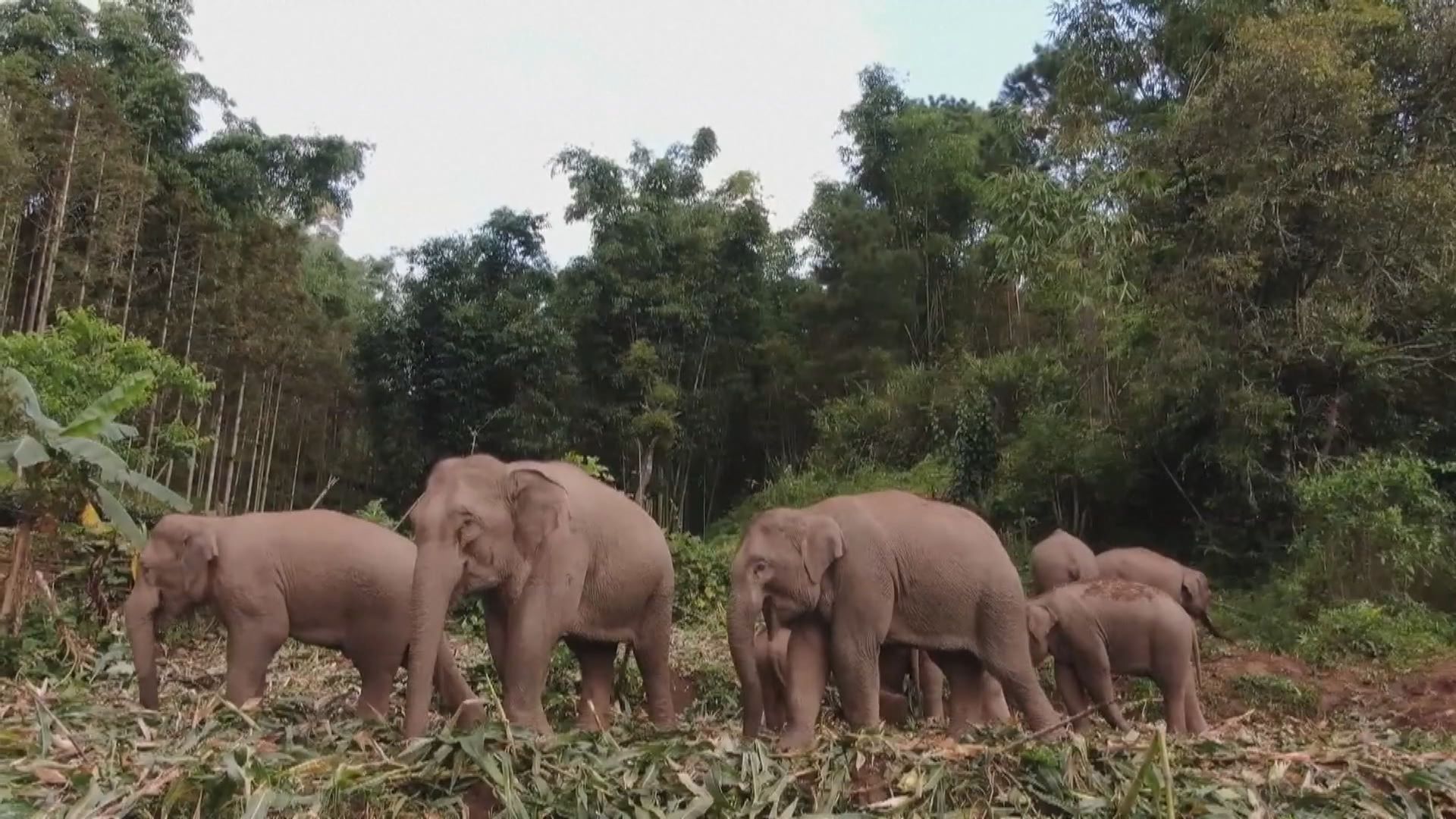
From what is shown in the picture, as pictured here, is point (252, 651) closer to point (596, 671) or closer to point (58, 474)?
point (596, 671)

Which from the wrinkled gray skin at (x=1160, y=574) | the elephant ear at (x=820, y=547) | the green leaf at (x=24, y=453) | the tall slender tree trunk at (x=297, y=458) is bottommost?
the tall slender tree trunk at (x=297, y=458)

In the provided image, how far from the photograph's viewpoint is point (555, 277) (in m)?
29.2

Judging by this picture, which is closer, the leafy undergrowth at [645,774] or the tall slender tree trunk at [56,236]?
the leafy undergrowth at [645,774]

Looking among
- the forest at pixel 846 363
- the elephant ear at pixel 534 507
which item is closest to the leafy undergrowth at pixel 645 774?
the forest at pixel 846 363

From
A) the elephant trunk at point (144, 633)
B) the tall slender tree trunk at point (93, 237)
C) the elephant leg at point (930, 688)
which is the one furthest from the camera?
the tall slender tree trunk at point (93, 237)

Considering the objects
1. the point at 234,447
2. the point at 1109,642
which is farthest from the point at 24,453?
the point at 234,447

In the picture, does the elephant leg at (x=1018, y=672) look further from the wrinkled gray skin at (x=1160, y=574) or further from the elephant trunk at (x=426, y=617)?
the wrinkled gray skin at (x=1160, y=574)

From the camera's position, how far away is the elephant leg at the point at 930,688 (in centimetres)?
764

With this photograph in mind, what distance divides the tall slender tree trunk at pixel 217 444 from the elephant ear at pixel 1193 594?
18.8 meters

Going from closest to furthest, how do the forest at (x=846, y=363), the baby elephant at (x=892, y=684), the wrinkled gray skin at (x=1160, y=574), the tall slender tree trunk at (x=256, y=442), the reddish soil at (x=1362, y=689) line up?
1. the forest at (x=846, y=363)
2. the baby elephant at (x=892, y=684)
3. the reddish soil at (x=1362, y=689)
4. the wrinkled gray skin at (x=1160, y=574)
5. the tall slender tree trunk at (x=256, y=442)

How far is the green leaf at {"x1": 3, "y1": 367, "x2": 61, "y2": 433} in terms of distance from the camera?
7152mm

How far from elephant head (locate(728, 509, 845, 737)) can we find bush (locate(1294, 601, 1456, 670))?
27.1 ft

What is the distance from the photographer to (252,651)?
579 centimetres

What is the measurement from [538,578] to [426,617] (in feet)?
1.92
